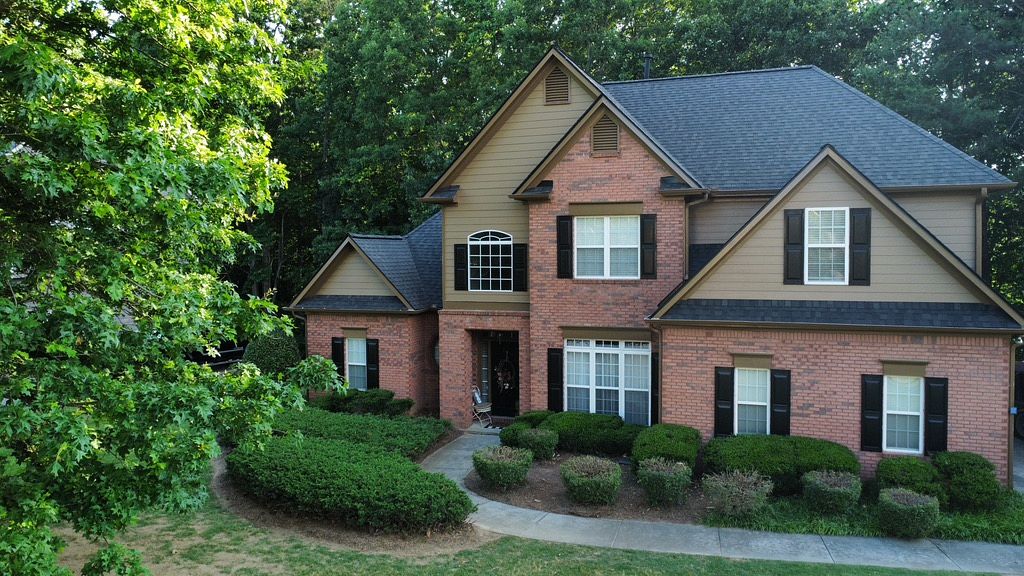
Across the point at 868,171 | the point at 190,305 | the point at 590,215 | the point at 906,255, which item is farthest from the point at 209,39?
the point at 868,171

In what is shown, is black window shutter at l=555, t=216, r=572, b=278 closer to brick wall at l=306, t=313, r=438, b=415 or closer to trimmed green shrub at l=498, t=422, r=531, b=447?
trimmed green shrub at l=498, t=422, r=531, b=447

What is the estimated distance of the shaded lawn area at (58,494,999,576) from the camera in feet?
32.0

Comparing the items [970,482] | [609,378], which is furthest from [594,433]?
[970,482]

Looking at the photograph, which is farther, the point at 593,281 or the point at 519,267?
the point at 519,267

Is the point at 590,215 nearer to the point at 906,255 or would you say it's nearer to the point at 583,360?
the point at 583,360

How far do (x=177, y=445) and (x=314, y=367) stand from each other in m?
2.04

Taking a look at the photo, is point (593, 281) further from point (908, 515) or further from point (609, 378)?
point (908, 515)

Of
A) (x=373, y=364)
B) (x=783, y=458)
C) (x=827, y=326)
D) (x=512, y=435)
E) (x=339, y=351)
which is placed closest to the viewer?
(x=783, y=458)

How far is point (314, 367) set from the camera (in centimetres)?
873

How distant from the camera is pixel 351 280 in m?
20.4

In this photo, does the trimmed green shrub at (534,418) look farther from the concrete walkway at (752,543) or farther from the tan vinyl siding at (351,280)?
the tan vinyl siding at (351,280)

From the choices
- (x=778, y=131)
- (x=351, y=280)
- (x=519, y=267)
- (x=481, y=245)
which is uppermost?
(x=778, y=131)

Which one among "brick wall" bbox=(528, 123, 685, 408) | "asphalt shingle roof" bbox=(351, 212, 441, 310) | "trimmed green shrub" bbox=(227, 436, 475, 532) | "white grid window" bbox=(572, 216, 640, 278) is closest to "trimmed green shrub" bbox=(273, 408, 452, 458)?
"trimmed green shrub" bbox=(227, 436, 475, 532)

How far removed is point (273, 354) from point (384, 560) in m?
14.1
